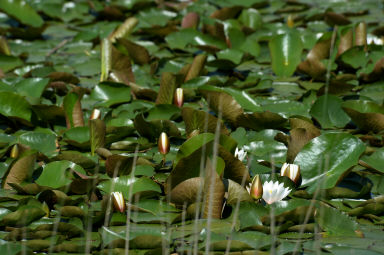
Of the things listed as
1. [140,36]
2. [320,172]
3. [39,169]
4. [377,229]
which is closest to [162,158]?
[39,169]

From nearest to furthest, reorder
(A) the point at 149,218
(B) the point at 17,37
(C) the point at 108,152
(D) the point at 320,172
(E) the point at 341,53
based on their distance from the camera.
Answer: (A) the point at 149,218
(D) the point at 320,172
(C) the point at 108,152
(E) the point at 341,53
(B) the point at 17,37

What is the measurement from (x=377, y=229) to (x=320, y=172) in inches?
13.1

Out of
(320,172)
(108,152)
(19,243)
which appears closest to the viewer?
(19,243)

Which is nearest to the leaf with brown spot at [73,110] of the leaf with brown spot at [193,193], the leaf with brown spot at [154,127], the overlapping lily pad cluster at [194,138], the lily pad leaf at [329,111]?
the overlapping lily pad cluster at [194,138]

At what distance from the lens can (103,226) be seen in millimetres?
1847

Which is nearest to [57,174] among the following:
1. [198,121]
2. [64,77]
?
[198,121]

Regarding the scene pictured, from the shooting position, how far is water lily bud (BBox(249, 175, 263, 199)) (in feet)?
6.68

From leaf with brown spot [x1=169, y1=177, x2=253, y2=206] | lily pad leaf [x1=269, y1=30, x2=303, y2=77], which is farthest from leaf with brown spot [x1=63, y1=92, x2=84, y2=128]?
lily pad leaf [x1=269, y1=30, x2=303, y2=77]

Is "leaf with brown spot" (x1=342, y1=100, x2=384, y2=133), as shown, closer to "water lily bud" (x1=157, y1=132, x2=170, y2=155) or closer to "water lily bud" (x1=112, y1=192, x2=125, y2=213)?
"water lily bud" (x1=157, y1=132, x2=170, y2=155)

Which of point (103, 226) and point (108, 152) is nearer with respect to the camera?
point (103, 226)

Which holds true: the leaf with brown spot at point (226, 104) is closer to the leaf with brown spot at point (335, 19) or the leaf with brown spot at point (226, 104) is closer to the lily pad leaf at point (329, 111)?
the lily pad leaf at point (329, 111)

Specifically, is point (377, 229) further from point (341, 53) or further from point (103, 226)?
point (341, 53)

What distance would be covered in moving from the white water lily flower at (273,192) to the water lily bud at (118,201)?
48 centimetres

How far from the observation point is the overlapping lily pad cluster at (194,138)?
6.23ft
